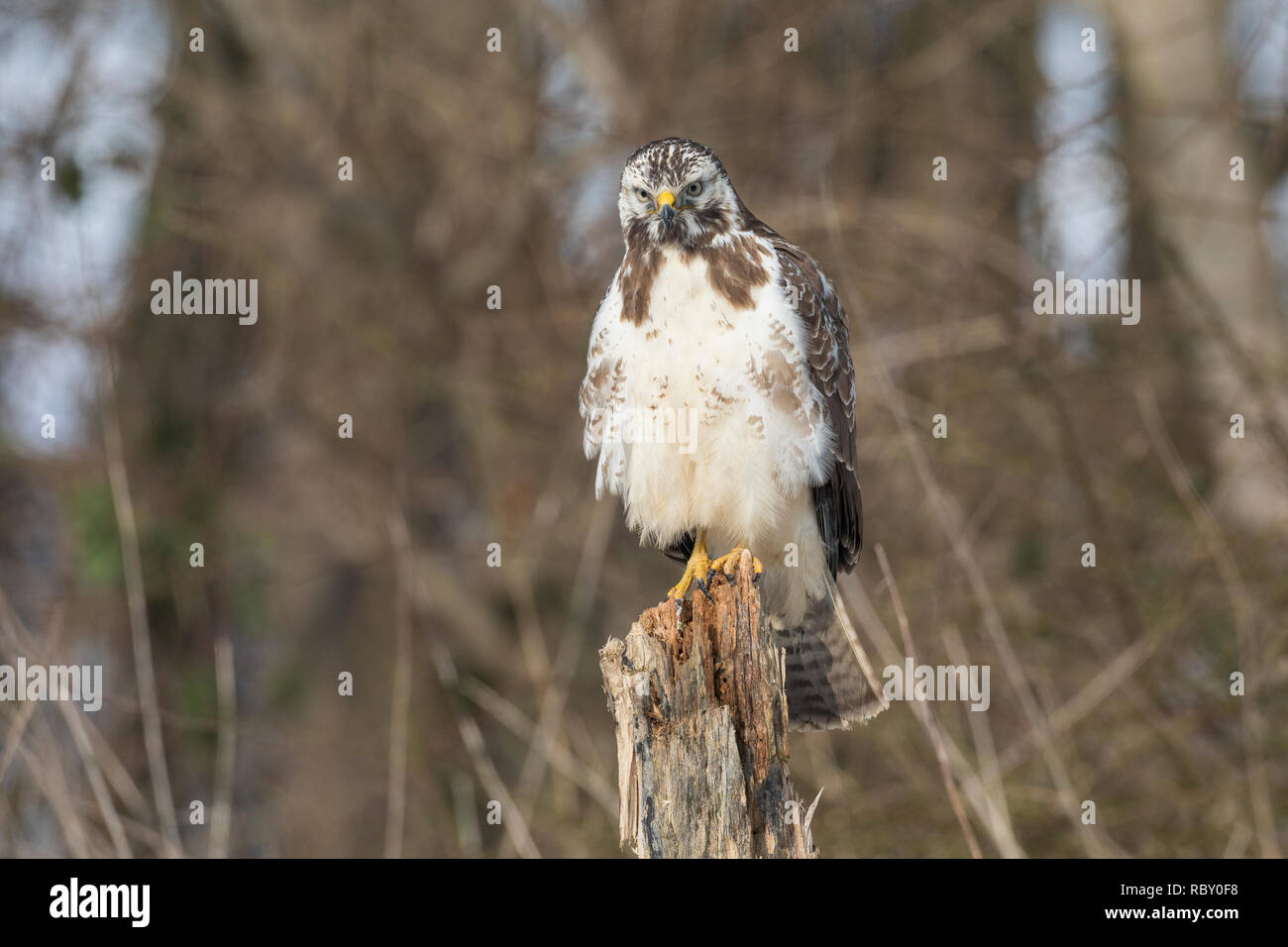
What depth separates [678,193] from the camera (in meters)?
4.58

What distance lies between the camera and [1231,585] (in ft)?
16.6

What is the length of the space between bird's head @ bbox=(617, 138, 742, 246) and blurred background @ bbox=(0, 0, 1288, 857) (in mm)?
1464

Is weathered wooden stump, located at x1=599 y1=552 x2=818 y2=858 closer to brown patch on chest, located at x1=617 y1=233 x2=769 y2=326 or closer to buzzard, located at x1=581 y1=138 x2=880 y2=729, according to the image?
buzzard, located at x1=581 y1=138 x2=880 y2=729

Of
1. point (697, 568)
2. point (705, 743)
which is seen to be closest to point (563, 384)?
point (697, 568)

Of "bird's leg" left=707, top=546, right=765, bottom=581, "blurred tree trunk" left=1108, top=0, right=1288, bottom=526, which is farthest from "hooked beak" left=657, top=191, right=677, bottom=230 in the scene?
"blurred tree trunk" left=1108, top=0, right=1288, bottom=526

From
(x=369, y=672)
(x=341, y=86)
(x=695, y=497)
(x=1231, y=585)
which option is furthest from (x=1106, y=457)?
(x=369, y=672)

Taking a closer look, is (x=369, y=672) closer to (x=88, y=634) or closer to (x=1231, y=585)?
(x=88, y=634)

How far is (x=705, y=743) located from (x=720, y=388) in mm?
1476

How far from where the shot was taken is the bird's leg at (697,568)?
4652 millimetres

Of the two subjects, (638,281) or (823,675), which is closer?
(638,281)

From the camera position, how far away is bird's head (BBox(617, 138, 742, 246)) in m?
4.56

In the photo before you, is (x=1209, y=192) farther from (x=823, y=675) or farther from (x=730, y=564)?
(x=730, y=564)

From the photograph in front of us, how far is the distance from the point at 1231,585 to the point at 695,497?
2.02 meters

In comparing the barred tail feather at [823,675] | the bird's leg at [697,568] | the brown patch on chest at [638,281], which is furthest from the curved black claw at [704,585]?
the brown patch on chest at [638,281]
